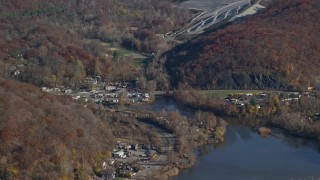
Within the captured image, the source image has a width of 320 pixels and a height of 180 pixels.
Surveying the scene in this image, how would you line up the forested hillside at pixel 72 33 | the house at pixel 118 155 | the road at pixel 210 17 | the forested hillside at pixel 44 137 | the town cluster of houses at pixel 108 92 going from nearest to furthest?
the forested hillside at pixel 44 137, the house at pixel 118 155, the town cluster of houses at pixel 108 92, the forested hillside at pixel 72 33, the road at pixel 210 17

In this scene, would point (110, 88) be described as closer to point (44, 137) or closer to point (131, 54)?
point (131, 54)

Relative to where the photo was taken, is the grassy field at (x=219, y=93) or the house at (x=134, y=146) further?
the grassy field at (x=219, y=93)

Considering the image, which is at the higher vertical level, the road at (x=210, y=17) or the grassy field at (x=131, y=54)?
the road at (x=210, y=17)

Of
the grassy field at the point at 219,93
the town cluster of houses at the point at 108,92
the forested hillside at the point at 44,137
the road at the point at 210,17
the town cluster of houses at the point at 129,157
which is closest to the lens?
the forested hillside at the point at 44,137

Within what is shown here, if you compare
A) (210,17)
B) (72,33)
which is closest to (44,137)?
(72,33)

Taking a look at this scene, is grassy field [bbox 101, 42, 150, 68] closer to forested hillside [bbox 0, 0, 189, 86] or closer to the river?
forested hillside [bbox 0, 0, 189, 86]

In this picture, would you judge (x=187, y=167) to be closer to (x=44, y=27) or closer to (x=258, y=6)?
(x=44, y=27)

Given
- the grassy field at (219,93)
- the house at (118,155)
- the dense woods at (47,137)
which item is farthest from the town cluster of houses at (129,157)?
the grassy field at (219,93)

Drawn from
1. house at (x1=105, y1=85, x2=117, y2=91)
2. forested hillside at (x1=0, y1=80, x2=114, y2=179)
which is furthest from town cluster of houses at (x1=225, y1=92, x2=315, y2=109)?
forested hillside at (x1=0, y1=80, x2=114, y2=179)

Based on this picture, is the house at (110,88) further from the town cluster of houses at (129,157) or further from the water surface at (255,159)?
the town cluster of houses at (129,157)
